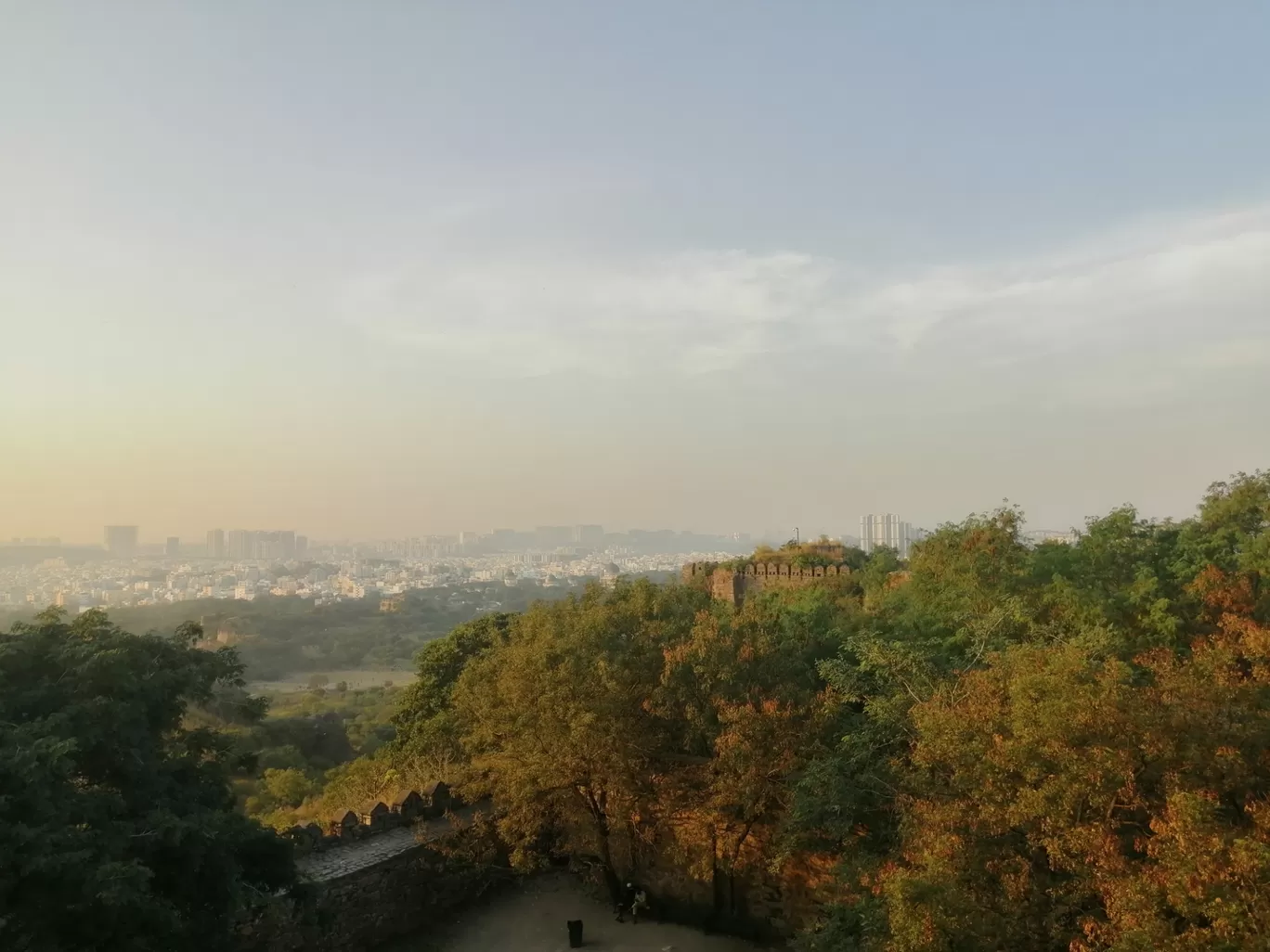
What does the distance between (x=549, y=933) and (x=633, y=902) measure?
4.32 feet

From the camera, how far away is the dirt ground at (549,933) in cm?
1048

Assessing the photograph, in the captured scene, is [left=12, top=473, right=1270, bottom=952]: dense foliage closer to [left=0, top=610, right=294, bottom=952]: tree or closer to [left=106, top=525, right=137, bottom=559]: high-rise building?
[left=0, top=610, right=294, bottom=952]: tree

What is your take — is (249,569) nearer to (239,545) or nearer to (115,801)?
(239,545)

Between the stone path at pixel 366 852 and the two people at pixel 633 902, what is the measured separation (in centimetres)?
273

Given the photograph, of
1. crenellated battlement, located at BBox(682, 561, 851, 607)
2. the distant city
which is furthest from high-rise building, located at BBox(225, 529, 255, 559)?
crenellated battlement, located at BBox(682, 561, 851, 607)

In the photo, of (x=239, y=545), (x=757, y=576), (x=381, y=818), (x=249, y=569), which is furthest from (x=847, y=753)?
(x=239, y=545)

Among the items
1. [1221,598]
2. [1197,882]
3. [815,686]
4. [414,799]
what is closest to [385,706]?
[414,799]

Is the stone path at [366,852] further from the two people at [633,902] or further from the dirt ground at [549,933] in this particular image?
the two people at [633,902]

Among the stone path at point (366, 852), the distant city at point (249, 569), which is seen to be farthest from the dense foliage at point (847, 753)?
the distant city at point (249, 569)

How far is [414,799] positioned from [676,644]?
485cm

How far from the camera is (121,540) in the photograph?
12862 cm

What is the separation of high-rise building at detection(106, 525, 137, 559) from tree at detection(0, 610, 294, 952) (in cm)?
14212

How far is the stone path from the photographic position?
10.1m

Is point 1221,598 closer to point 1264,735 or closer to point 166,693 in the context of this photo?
point 1264,735
